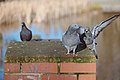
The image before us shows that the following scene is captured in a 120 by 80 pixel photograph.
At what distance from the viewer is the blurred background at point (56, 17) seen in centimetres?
404

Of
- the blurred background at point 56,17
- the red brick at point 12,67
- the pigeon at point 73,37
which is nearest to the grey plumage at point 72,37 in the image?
the pigeon at point 73,37

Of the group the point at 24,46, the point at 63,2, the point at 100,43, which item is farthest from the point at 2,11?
the point at 24,46

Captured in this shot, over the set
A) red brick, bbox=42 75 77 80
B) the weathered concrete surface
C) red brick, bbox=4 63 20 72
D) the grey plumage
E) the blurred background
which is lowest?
red brick, bbox=42 75 77 80

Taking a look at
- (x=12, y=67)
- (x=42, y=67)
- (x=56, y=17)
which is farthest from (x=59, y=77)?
(x=56, y=17)

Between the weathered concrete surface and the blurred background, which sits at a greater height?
the blurred background

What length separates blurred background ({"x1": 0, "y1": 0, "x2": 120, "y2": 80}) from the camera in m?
4.04

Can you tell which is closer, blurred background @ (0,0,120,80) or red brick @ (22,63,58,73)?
red brick @ (22,63,58,73)

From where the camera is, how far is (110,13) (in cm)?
455

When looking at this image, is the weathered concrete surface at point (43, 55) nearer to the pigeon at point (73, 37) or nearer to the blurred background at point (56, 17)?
the pigeon at point (73, 37)

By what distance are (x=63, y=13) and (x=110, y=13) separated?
759 millimetres

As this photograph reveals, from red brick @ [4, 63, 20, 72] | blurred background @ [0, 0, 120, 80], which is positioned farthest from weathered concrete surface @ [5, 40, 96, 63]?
blurred background @ [0, 0, 120, 80]

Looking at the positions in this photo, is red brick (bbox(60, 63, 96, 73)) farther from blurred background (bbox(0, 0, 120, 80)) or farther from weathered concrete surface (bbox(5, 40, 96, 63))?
blurred background (bbox(0, 0, 120, 80))

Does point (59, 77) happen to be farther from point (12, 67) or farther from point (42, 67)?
point (12, 67)

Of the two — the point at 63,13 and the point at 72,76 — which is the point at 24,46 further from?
the point at 63,13
